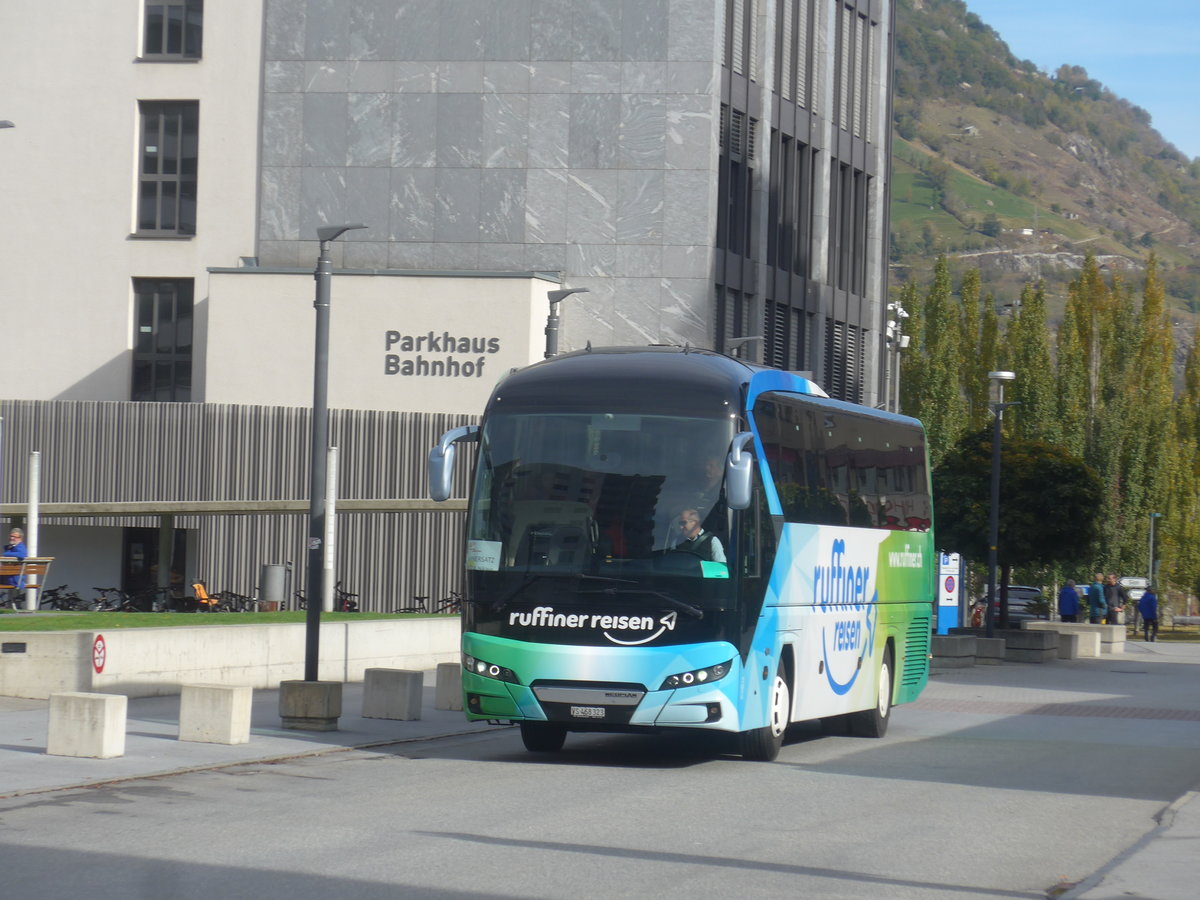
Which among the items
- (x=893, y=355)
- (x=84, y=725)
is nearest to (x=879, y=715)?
(x=84, y=725)

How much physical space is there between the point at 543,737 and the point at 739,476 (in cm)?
A: 366

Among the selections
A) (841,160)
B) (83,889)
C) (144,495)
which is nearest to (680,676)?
(83,889)

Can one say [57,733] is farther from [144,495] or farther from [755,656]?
[144,495]

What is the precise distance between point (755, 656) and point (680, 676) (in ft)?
2.94

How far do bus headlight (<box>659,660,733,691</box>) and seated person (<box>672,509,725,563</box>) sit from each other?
94 centimetres

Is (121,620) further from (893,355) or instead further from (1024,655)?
(893,355)

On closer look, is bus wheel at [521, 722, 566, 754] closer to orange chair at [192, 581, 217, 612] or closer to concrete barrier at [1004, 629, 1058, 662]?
orange chair at [192, 581, 217, 612]

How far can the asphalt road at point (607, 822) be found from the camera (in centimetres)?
989

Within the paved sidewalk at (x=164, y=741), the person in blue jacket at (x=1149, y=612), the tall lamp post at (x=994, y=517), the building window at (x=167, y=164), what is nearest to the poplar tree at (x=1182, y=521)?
the person in blue jacket at (x=1149, y=612)

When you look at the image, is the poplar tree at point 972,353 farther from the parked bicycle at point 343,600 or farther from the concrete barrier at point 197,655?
the concrete barrier at point 197,655

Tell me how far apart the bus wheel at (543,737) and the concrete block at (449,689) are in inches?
168

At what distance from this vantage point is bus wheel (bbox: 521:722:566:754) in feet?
57.2

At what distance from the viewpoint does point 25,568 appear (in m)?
27.2

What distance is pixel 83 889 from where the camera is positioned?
9.30 meters
